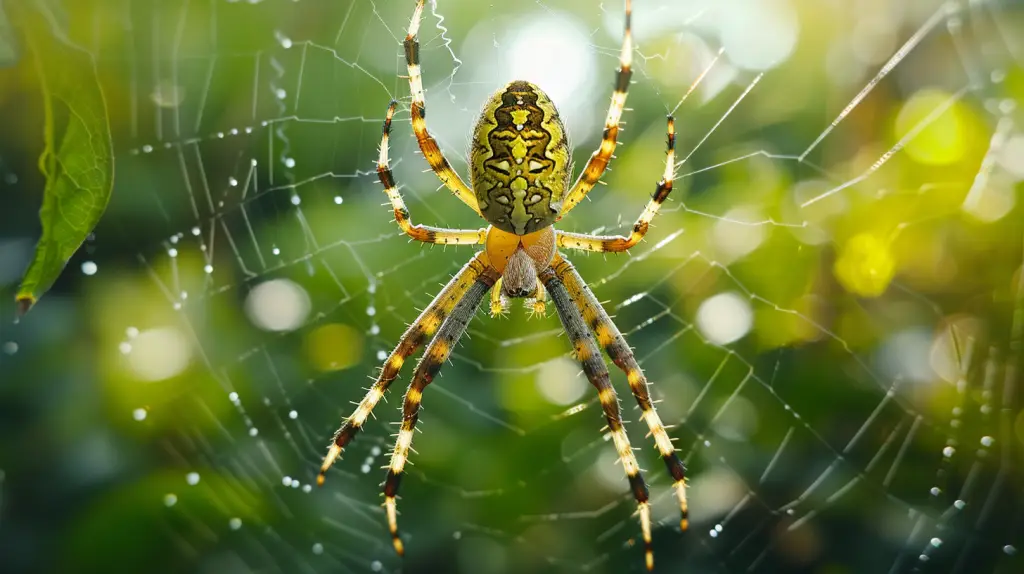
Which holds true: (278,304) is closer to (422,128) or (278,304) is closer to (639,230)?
(422,128)

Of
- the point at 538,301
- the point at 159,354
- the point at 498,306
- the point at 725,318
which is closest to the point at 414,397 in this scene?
the point at 498,306

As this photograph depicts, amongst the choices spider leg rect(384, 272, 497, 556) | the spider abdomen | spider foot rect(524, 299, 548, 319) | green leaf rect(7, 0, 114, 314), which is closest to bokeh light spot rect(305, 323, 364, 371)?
spider leg rect(384, 272, 497, 556)

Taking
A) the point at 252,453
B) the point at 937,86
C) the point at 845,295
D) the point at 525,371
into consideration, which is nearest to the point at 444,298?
the point at 525,371

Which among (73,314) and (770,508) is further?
(770,508)

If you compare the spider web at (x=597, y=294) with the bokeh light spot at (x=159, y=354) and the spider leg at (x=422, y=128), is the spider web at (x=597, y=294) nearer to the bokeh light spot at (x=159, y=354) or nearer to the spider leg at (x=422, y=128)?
the bokeh light spot at (x=159, y=354)

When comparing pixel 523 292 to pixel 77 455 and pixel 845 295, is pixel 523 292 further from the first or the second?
pixel 77 455

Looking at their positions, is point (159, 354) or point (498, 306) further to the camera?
point (159, 354)

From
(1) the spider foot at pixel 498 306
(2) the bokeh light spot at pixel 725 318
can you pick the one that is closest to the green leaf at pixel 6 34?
(1) the spider foot at pixel 498 306
